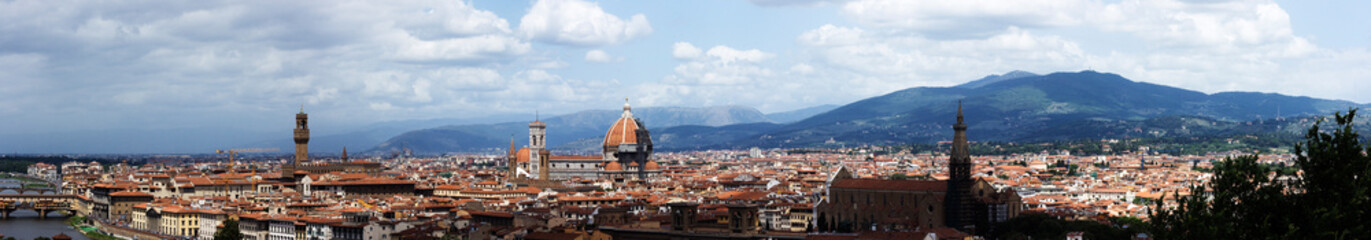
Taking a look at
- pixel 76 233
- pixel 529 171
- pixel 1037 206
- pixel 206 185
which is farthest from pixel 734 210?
pixel 529 171

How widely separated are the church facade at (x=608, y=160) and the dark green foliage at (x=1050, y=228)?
5028 cm

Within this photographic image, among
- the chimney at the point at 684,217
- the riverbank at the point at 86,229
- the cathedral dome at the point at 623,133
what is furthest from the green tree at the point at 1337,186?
the cathedral dome at the point at 623,133

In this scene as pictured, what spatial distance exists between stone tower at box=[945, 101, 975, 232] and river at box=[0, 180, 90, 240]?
3976 centimetres

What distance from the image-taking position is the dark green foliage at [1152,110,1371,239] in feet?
51.7

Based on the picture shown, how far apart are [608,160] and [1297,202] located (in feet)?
279

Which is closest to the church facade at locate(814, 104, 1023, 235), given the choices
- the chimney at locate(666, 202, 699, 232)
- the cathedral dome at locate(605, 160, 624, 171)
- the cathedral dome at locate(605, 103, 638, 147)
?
the chimney at locate(666, 202, 699, 232)

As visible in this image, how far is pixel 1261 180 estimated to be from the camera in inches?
640

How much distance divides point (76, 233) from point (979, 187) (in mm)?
44534

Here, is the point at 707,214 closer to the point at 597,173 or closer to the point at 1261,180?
the point at 1261,180

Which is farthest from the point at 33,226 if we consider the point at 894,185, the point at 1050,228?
the point at 1050,228

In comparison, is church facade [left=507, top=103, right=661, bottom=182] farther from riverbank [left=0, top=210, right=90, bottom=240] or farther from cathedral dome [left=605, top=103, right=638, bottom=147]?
Answer: riverbank [left=0, top=210, right=90, bottom=240]

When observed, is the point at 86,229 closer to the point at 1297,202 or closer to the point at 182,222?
the point at 182,222

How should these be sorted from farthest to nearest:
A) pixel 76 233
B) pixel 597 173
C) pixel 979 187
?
1. pixel 597 173
2. pixel 76 233
3. pixel 979 187

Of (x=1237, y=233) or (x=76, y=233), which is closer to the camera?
(x=1237, y=233)
